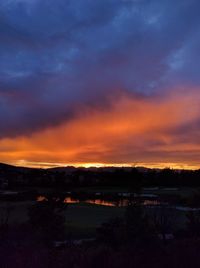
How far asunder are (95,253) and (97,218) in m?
45.5

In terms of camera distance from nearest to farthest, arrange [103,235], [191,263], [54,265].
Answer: [54,265]
[191,263]
[103,235]

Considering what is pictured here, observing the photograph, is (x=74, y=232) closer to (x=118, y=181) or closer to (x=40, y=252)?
(x=40, y=252)

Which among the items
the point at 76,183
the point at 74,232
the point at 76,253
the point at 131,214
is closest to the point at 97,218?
the point at 74,232

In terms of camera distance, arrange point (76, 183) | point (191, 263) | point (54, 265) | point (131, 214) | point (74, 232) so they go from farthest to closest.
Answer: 1. point (76, 183)
2. point (74, 232)
3. point (131, 214)
4. point (191, 263)
5. point (54, 265)

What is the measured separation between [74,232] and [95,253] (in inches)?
1179

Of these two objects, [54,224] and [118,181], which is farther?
[118,181]

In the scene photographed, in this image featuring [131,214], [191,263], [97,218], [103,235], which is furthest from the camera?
[97,218]

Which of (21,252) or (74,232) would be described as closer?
(21,252)

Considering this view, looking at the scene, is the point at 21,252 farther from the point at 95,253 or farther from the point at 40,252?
the point at 95,253

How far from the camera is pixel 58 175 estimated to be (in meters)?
197

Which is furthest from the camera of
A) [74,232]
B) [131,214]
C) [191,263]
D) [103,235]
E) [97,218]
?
[97,218]

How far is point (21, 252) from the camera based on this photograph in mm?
7824

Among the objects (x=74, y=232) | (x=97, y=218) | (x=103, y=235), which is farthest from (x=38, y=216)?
(x=97, y=218)

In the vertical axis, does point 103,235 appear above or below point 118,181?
below
